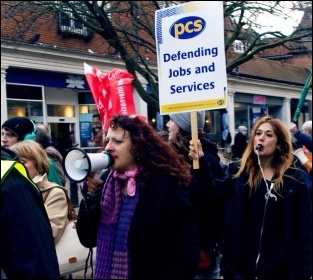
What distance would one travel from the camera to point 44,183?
434cm

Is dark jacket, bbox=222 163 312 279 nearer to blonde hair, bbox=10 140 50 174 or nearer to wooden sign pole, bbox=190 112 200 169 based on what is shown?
wooden sign pole, bbox=190 112 200 169

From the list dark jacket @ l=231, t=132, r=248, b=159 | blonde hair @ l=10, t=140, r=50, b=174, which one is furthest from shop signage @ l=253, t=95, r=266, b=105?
blonde hair @ l=10, t=140, r=50, b=174

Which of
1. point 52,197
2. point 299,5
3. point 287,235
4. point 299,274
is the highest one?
point 299,5

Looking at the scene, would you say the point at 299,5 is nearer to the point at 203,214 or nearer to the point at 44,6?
the point at 44,6

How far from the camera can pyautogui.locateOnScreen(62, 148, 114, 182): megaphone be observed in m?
2.84

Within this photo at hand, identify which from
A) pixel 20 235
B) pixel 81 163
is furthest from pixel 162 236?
pixel 20 235

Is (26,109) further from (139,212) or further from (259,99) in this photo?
(259,99)

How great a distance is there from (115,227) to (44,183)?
149 centimetres

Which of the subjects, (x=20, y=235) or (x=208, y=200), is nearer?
(x=20, y=235)

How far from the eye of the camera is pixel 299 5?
13.1 metres

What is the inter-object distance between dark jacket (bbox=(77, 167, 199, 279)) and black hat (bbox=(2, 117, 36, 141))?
107 inches

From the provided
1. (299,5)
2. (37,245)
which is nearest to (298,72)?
(299,5)

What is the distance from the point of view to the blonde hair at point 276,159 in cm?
413

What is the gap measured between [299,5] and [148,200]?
11182 millimetres
